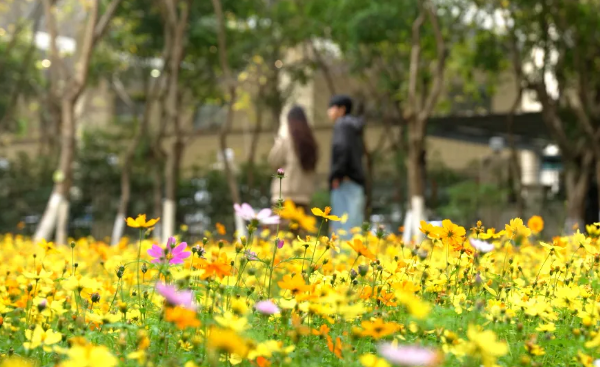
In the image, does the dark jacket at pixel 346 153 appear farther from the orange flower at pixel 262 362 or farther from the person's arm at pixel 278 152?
the orange flower at pixel 262 362

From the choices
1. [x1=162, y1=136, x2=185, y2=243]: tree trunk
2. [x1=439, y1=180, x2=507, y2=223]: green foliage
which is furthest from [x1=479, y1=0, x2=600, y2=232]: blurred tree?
[x1=162, y1=136, x2=185, y2=243]: tree trunk

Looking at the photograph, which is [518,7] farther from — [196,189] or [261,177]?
[196,189]

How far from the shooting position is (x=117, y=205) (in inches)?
702

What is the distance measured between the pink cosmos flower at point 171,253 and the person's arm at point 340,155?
4961 mm

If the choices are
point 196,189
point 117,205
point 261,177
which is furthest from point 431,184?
point 117,205

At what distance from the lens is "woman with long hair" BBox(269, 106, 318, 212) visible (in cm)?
742

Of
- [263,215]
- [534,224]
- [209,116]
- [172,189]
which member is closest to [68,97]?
[172,189]

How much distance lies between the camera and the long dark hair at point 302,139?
7.41 metres

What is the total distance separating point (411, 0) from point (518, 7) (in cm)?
220

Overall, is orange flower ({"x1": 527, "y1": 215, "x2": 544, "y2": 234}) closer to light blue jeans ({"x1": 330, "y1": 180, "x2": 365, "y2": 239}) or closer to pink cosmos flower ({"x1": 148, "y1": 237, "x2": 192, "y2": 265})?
pink cosmos flower ({"x1": 148, "y1": 237, "x2": 192, "y2": 265})

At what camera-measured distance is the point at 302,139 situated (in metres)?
7.39

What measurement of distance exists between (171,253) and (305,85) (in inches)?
611

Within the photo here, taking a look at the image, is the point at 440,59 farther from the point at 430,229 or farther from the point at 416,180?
the point at 430,229

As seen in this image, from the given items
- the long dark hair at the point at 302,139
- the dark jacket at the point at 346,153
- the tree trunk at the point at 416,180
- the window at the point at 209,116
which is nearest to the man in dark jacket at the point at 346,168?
the dark jacket at the point at 346,153
